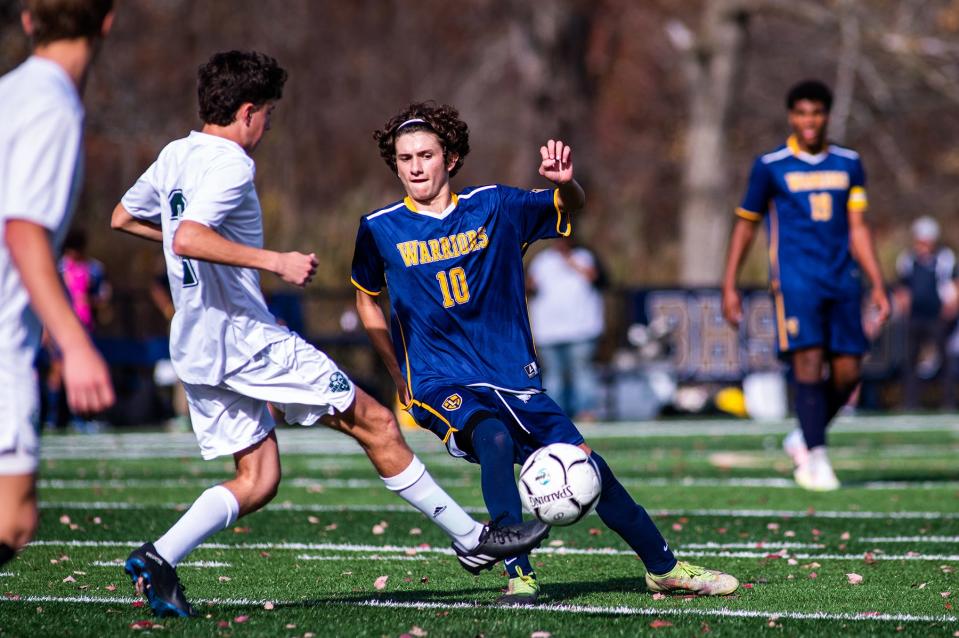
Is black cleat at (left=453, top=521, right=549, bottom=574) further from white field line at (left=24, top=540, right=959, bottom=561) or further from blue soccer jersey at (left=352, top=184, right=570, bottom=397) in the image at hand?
white field line at (left=24, top=540, right=959, bottom=561)

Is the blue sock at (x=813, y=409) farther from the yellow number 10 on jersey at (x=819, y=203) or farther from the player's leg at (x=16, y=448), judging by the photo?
the player's leg at (x=16, y=448)

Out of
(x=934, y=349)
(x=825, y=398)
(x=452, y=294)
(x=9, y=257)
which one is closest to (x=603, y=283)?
(x=934, y=349)

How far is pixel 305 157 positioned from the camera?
40750mm

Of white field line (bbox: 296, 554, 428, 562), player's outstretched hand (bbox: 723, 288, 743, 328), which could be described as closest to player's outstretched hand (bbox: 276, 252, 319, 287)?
white field line (bbox: 296, 554, 428, 562)

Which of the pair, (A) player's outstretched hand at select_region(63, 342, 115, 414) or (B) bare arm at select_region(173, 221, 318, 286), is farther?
(B) bare arm at select_region(173, 221, 318, 286)

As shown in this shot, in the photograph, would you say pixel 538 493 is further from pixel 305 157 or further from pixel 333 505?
pixel 305 157

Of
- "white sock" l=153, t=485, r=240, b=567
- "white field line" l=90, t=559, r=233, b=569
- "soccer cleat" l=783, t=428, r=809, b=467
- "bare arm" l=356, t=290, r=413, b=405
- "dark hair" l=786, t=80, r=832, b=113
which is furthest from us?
"soccer cleat" l=783, t=428, r=809, b=467

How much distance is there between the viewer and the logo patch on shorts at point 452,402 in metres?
5.57

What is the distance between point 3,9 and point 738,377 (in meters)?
11.1

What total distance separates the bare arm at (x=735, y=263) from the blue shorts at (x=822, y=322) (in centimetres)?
32

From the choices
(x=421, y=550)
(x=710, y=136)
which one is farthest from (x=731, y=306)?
(x=710, y=136)

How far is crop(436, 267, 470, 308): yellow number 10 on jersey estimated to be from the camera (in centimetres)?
573

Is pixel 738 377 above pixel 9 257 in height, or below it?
below

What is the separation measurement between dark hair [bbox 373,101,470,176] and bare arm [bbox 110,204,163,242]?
2.92 feet
